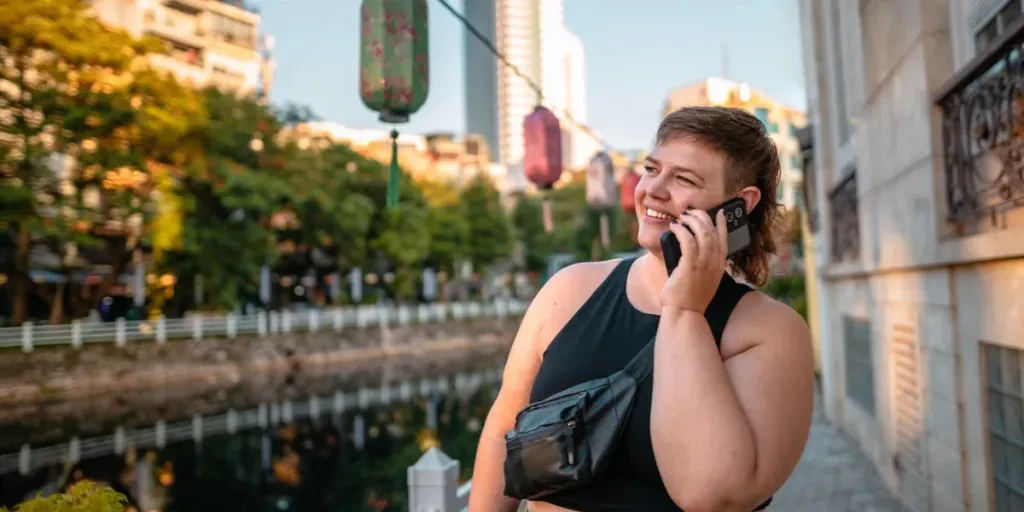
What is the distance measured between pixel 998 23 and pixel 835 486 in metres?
3.88

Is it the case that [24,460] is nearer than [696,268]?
No

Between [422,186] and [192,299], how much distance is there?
1595 centimetres

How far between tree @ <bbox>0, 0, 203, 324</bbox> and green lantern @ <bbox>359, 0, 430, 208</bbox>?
11939 mm

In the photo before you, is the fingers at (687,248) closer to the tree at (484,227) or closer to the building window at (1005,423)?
the building window at (1005,423)

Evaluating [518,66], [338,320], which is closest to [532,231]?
[338,320]

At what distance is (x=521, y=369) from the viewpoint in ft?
4.86

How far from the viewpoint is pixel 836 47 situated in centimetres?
742

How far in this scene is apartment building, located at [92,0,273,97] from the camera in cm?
3152

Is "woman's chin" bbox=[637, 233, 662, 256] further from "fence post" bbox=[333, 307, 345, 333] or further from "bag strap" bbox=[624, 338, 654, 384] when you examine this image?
"fence post" bbox=[333, 307, 345, 333]

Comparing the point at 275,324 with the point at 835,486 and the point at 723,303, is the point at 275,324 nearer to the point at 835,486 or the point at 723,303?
the point at 835,486

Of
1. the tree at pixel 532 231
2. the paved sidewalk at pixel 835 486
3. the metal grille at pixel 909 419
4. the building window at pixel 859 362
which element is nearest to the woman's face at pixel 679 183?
the metal grille at pixel 909 419

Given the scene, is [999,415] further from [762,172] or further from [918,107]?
[762,172]

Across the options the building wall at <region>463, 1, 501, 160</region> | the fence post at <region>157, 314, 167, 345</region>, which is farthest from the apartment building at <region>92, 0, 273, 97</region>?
the building wall at <region>463, 1, 501, 160</region>

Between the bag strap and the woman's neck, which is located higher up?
the woman's neck
